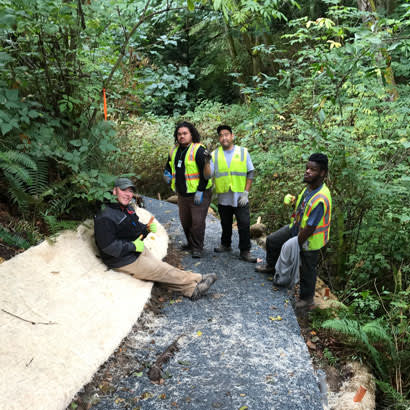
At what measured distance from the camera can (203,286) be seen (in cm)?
464

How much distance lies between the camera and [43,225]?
4379mm

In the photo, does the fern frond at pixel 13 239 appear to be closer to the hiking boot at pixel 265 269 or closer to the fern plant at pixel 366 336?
the hiking boot at pixel 265 269

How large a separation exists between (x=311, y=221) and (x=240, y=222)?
5.20 feet

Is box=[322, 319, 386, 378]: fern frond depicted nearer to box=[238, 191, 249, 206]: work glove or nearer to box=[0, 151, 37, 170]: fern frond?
box=[238, 191, 249, 206]: work glove

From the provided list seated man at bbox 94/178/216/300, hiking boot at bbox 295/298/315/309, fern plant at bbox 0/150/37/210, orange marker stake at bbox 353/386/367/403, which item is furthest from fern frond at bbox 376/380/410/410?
fern plant at bbox 0/150/37/210

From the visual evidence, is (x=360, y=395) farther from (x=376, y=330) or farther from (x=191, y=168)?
(x=191, y=168)

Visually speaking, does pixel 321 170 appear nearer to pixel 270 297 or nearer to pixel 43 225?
pixel 270 297

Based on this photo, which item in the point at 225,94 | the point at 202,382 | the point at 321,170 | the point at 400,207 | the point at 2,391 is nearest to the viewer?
the point at 2,391

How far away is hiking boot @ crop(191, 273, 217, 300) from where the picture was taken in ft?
15.1

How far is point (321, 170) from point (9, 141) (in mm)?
3789

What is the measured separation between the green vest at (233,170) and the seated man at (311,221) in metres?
1.14

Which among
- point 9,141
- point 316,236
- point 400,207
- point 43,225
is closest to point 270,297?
point 316,236

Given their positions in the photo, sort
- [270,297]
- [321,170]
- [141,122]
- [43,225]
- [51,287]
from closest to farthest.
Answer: [51,287] → [321,170] → [43,225] → [270,297] → [141,122]

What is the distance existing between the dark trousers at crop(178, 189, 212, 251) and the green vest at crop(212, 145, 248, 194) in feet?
1.15
